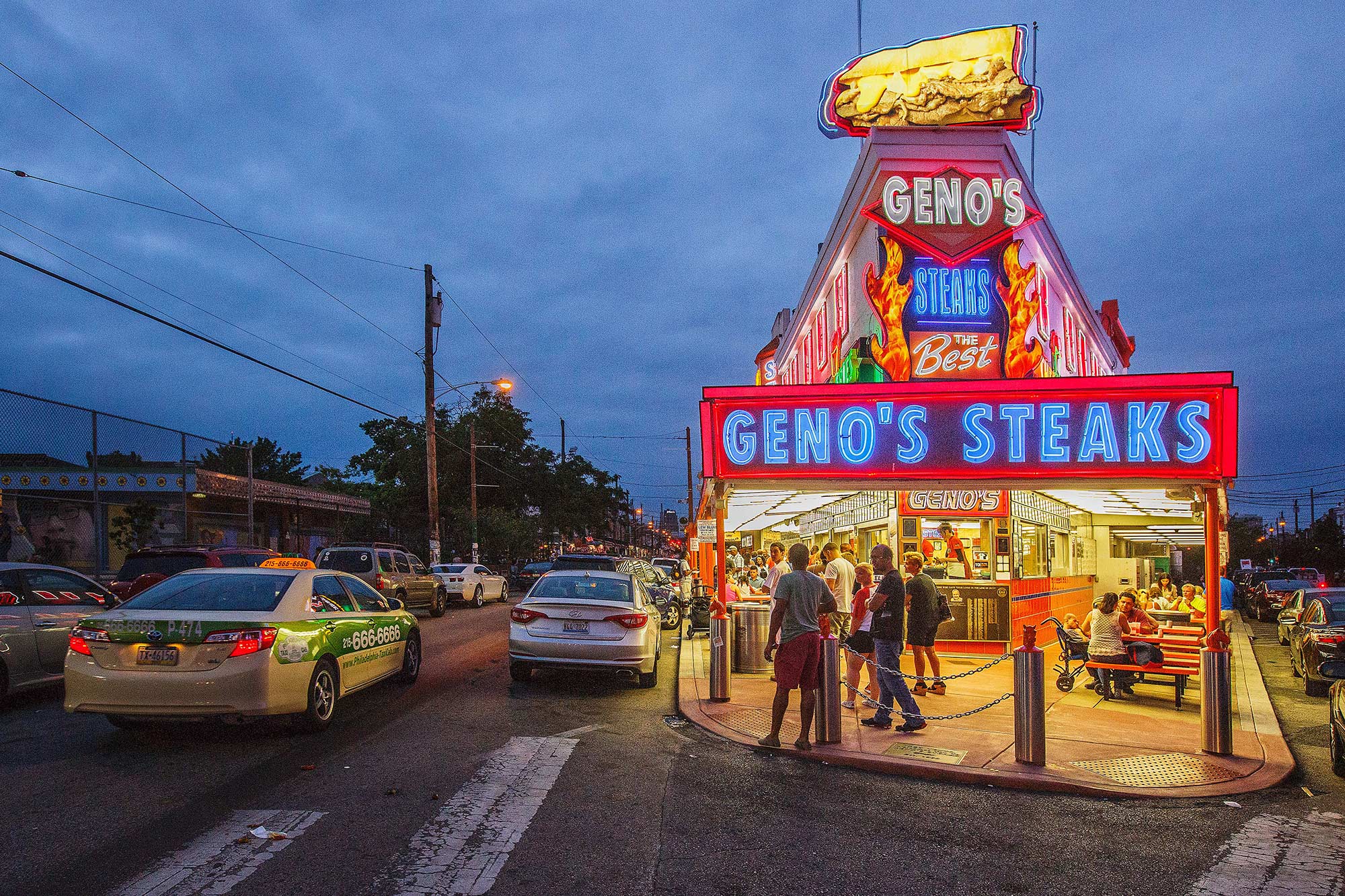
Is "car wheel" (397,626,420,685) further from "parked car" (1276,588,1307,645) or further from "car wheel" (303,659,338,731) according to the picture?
"parked car" (1276,588,1307,645)

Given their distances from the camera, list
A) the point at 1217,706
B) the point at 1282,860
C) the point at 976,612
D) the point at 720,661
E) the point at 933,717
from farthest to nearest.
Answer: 1. the point at 976,612
2. the point at 720,661
3. the point at 933,717
4. the point at 1217,706
5. the point at 1282,860

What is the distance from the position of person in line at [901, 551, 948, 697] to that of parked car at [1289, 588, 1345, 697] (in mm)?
4546

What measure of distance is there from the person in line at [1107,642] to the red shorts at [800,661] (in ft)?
15.9

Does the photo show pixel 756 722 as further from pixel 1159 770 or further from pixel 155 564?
pixel 155 564

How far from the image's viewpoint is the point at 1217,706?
8.16 meters

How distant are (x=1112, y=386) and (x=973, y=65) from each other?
13.9m

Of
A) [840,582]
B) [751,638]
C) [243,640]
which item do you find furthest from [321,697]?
[840,582]

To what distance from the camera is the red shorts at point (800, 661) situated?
311 inches

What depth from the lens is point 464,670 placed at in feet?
41.1

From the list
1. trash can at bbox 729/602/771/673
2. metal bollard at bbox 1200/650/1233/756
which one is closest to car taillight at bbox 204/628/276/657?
trash can at bbox 729/602/771/673

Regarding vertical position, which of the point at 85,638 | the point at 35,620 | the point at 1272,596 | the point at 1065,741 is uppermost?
the point at 85,638

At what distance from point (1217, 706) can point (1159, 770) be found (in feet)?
3.70

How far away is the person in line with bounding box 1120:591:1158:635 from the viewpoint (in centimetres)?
1220

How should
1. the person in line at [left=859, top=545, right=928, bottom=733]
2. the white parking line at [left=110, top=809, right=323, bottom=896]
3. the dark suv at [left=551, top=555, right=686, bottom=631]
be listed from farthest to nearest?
the dark suv at [left=551, top=555, right=686, bottom=631], the person in line at [left=859, top=545, right=928, bottom=733], the white parking line at [left=110, top=809, right=323, bottom=896]
